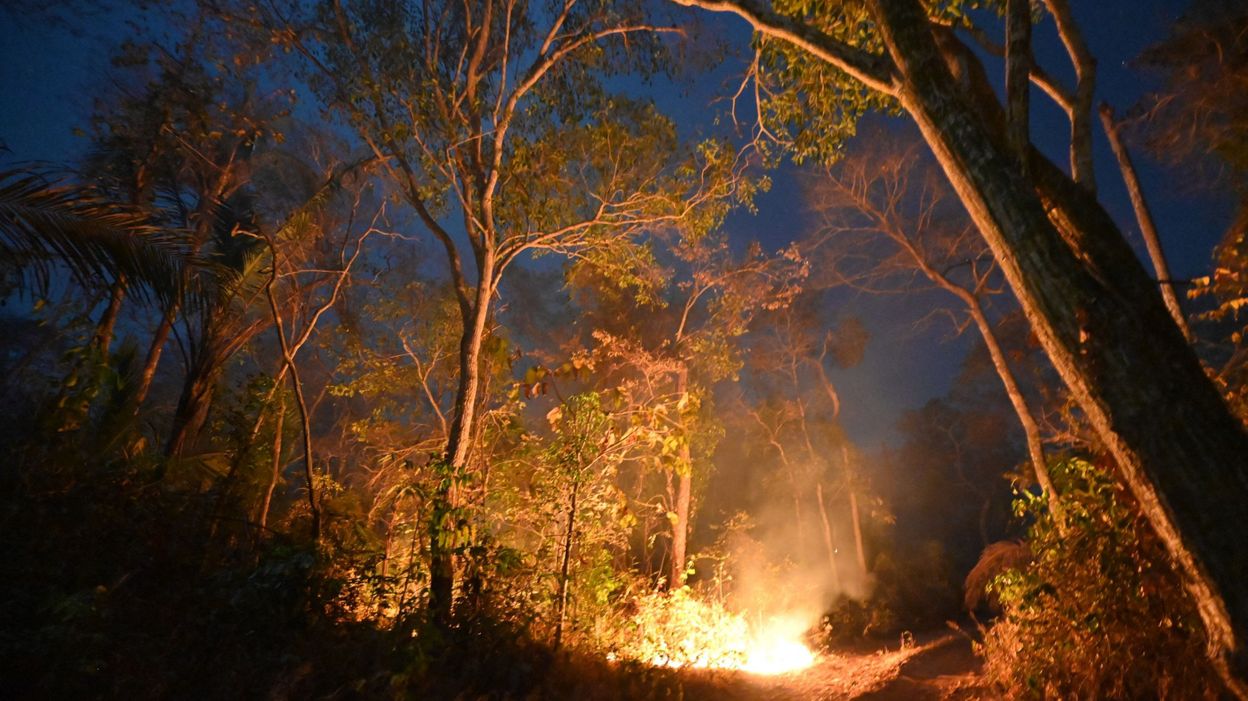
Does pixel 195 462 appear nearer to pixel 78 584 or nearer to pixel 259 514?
pixel 259 514

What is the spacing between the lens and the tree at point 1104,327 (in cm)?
294

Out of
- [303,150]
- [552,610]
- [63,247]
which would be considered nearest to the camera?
[63,247]

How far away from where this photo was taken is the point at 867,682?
6875mm

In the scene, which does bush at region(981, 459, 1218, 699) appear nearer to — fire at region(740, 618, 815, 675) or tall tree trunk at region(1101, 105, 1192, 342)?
tall tree trunk at region(1101, 105, 1192, 342)

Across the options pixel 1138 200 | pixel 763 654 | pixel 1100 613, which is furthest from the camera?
pixel 763 654

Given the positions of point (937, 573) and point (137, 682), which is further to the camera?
point (937, 573)

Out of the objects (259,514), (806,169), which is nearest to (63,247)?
(259,514)

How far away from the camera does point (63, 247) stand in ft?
12.8

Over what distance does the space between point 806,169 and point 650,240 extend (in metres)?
5.94

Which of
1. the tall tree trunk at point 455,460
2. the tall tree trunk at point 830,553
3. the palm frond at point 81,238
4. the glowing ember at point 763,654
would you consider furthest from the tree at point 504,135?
the tall tree trunk at point 830,553

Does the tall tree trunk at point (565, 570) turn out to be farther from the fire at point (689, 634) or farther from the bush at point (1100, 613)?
the bush at point (1100, 613)

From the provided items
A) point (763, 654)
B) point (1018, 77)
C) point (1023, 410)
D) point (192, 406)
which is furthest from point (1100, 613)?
point (763, 654)

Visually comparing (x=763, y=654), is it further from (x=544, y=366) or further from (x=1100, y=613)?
(x=1100, y=613)

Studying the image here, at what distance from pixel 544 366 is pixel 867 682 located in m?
5.78
